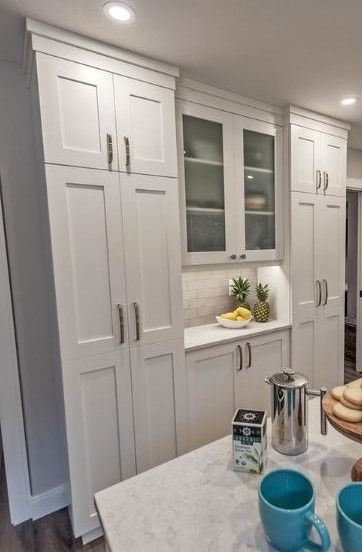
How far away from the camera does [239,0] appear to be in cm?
128

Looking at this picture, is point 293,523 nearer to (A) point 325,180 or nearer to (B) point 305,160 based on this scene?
(B) point 305,160

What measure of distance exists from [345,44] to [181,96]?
0.89 meters

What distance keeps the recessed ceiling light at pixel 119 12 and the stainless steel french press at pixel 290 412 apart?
154 cm

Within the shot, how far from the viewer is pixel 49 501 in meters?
1.88

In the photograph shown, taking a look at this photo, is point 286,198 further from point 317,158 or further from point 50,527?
point 50,527

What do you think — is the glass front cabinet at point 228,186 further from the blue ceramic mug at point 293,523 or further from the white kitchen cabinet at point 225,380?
the blue ceramic mug at point 293,523

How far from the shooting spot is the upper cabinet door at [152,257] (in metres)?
1.67

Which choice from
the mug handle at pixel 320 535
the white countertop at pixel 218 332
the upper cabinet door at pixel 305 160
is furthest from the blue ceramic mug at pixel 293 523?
the upper cabinet door at pixel 305 160

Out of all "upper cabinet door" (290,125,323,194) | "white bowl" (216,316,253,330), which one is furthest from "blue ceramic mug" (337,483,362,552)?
"upper cabinet door" (290,125,323,194)

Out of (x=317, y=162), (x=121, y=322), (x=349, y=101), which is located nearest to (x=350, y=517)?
(x=121, y=322)

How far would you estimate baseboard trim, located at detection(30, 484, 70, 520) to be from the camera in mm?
1847

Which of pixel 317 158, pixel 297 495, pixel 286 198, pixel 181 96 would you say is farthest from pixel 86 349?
pixel 317 158

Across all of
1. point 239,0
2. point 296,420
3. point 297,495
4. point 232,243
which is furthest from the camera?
point 232,243

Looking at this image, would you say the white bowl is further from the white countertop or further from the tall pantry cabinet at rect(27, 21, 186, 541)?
the tall pantry cabinet at rect(27, 21, 186, 541)
